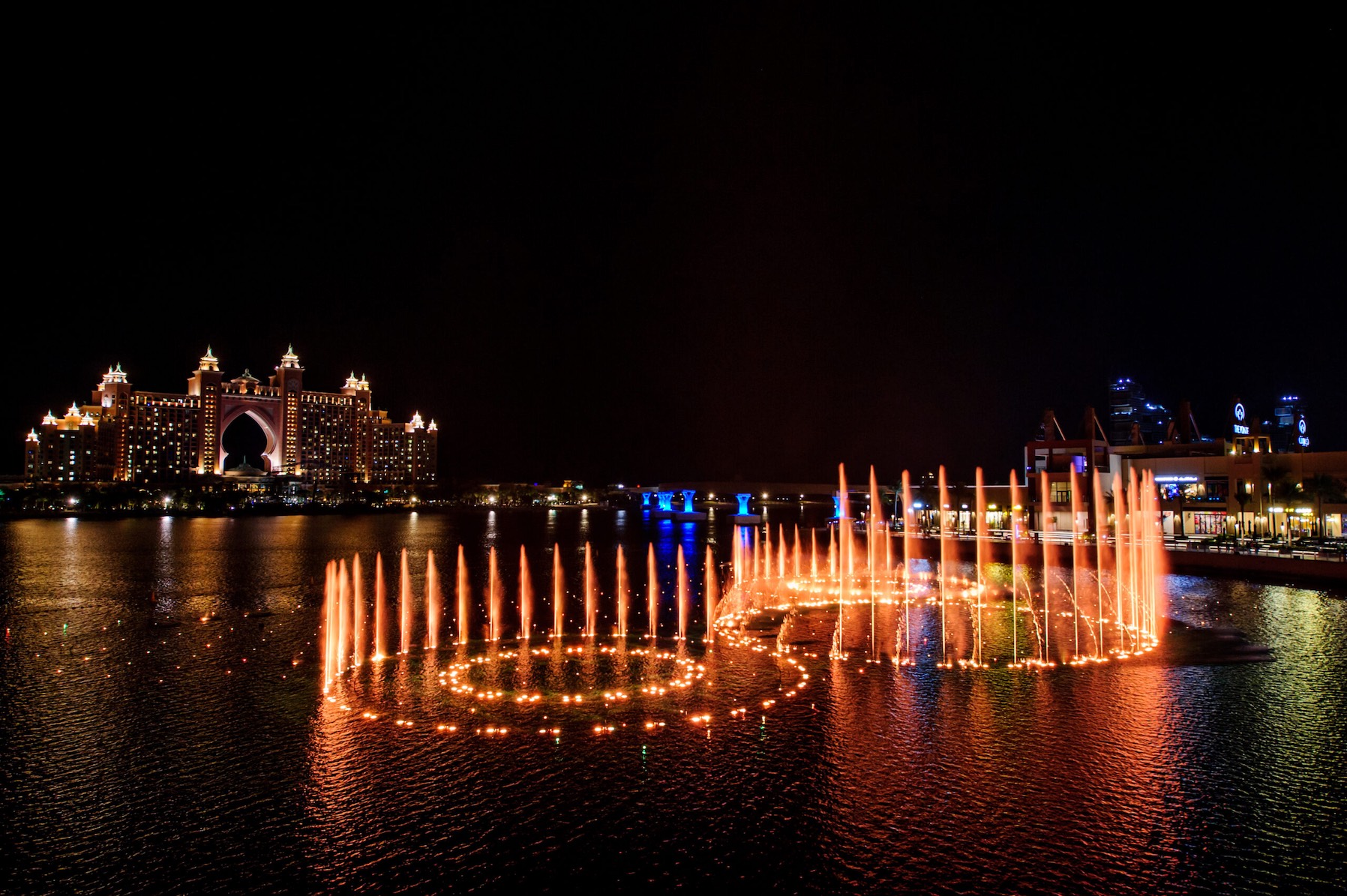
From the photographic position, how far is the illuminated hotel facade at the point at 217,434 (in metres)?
146

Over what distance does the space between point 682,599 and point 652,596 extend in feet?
3.84

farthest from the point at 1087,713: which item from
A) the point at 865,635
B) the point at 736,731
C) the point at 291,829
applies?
the point at 291,829

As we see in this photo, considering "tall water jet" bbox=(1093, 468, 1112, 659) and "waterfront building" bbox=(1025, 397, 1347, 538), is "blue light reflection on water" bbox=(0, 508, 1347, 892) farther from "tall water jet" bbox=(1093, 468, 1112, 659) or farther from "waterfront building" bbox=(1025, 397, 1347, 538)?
"waterfront building" bbox=(1025, 397, 1347, 538)

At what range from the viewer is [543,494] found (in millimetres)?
185875

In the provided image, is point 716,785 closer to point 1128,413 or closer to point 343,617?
point 343,617

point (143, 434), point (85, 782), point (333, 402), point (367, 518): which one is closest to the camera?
point (85, 782)

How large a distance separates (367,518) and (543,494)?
7962 centimetres

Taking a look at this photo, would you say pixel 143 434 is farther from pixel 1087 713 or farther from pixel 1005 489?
pixel 1087 713

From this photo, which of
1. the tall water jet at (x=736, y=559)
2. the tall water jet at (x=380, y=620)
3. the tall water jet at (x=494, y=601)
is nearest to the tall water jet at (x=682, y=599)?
the tall water jet at (x=736, y=559)

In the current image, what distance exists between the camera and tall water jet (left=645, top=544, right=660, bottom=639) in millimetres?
25377

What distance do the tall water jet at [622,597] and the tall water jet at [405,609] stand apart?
5.88 meters

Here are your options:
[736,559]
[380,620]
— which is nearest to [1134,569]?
[736,559]

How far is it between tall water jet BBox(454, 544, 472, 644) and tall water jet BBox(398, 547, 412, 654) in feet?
4.71

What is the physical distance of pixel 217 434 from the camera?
157375 millimetres
